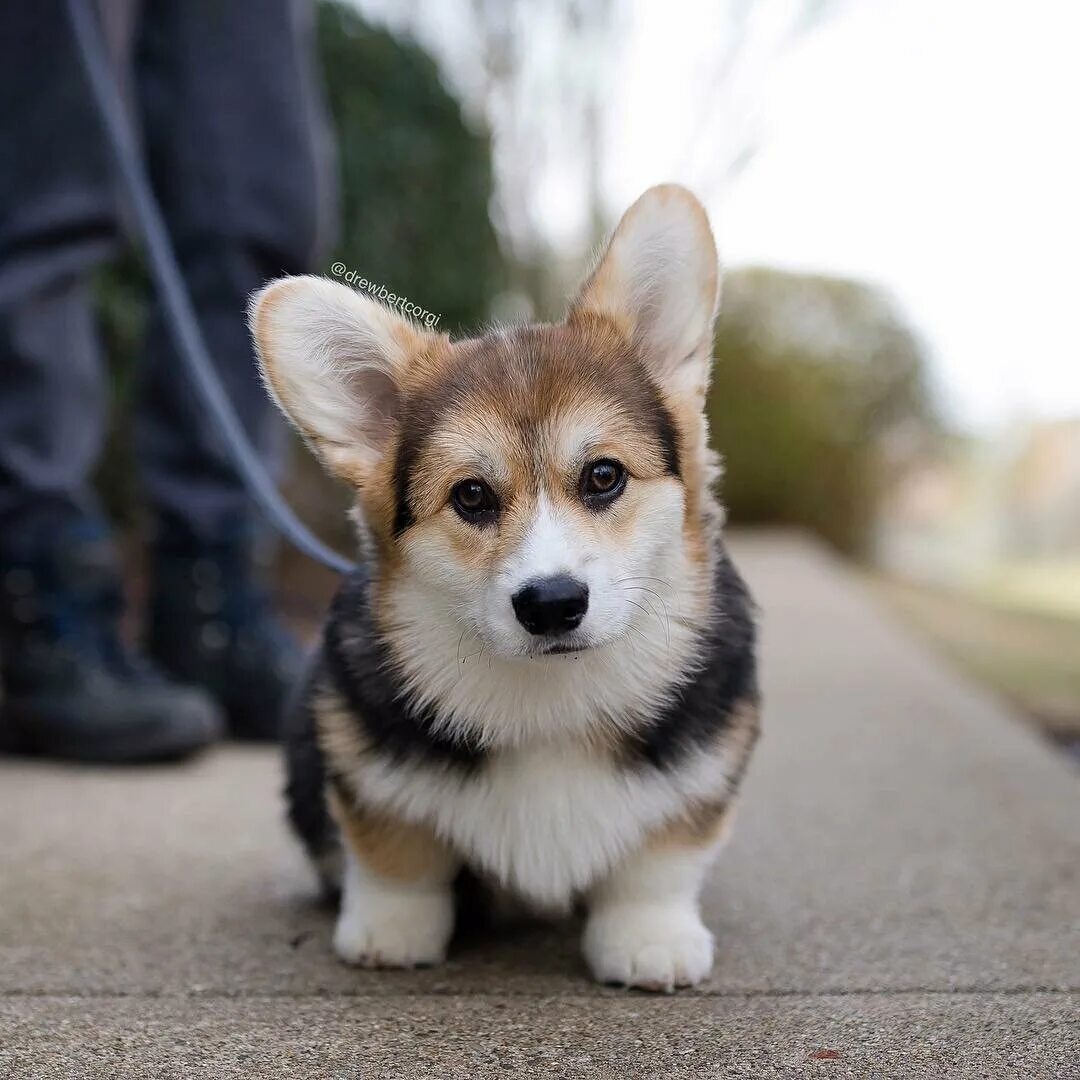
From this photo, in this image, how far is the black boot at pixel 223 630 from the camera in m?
3.81

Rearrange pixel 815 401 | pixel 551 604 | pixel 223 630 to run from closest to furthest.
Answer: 1. pixel 551 604
2. pixel 223 630
3. pixel 815 401

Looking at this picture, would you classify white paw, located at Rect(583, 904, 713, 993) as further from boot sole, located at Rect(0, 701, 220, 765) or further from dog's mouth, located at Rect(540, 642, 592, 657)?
boot sole, located at Rect(0, 701, 220, 765)

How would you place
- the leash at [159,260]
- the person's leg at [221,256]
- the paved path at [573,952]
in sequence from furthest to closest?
1. the person's leg at [221,256]
2. the leash at [159,260]
3. the paved path at [573,952]

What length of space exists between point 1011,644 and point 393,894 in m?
5.41

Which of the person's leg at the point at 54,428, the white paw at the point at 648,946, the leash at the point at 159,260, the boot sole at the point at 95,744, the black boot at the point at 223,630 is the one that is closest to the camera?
the white paw at the point at 648,946

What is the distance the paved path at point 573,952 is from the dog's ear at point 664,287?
A: 39.6 inches

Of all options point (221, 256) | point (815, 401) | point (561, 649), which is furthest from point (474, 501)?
point (815, 401)

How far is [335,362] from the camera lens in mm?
2227

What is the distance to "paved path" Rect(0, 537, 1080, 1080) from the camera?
179cm

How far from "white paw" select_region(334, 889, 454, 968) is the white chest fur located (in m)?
0.15

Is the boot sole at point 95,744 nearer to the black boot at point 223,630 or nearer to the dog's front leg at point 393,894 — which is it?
the black boot at point 223,630

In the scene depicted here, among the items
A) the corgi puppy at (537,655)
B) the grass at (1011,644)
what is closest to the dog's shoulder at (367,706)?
the corgi puppy at (537,655)

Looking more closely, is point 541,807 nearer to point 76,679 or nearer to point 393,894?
point 393,894

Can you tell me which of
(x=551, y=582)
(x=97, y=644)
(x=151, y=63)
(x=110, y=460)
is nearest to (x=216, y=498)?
(x=97, y=644)
